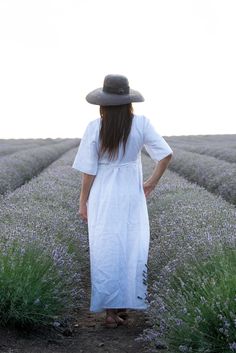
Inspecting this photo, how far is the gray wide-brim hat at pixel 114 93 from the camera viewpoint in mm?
4871

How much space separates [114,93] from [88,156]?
0.53 m

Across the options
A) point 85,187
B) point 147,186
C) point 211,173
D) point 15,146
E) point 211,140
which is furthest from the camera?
point 211,140

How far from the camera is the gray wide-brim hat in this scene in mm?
4871

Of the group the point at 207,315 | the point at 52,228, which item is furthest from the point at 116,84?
the point at 207,315

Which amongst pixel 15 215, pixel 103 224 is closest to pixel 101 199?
pixel 103 224

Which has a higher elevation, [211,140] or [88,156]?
[88,156]

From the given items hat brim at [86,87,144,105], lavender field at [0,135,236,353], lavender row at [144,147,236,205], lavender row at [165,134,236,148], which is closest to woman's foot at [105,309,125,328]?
lavender field at [0,135,236,353]

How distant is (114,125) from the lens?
4.92 metres

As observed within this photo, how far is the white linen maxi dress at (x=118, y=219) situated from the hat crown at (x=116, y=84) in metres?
0.24

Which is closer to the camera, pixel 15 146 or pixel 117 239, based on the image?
pixel 117 239

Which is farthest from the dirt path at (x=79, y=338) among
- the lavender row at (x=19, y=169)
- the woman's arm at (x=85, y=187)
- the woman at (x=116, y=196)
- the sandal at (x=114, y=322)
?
the lavender row at (x=19, y=169)

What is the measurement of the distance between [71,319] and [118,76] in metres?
1.98

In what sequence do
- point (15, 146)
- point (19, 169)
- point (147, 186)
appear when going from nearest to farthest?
point (147, 186), point (19, 169), point (15, 146)

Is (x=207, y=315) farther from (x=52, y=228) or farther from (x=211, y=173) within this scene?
(x=211, y=173)
